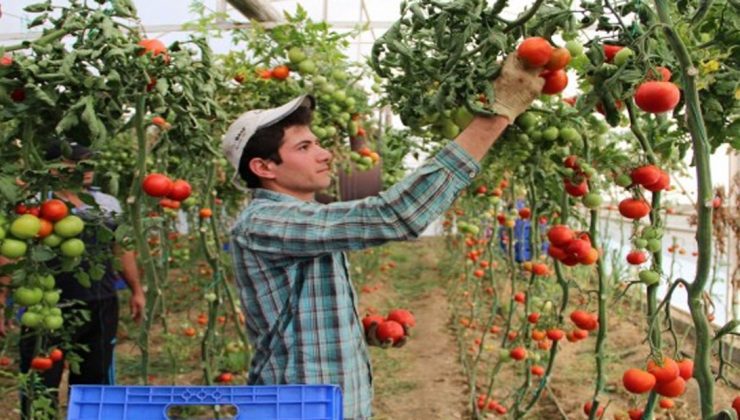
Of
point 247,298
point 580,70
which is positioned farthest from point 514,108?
point 247,298

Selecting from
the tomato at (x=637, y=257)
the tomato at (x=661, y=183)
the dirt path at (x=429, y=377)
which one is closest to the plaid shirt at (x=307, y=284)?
the tomato at (x=661, y=183)

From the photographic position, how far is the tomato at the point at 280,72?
7.52 feet

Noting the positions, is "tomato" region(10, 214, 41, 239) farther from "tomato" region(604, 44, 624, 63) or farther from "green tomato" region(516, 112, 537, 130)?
"tomato" region(604, 44, 624, 63)

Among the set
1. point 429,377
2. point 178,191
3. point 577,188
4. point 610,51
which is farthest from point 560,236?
point 429,377

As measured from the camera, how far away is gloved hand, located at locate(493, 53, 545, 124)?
1.08 m

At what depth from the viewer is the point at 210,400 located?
1113 mm

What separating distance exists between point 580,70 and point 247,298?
802 millimetres

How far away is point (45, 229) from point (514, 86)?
3.49 feet

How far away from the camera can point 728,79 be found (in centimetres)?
117

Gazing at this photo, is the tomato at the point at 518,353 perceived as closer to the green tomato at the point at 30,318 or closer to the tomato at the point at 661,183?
the tomato at the point at 661,183

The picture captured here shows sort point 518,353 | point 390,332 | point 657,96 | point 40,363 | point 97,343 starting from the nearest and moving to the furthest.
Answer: point 657,96 < point 390,332 < point 40,363 < point 518,353 < point 97,343

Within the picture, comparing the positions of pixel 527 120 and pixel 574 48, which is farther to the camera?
pixel 527 120

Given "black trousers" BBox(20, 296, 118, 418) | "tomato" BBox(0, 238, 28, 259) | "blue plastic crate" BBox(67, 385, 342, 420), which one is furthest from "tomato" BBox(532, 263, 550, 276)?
"black trousers" BBox(20, 296, 118, 418)

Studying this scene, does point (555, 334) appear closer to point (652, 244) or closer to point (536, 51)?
point (652, 244)
